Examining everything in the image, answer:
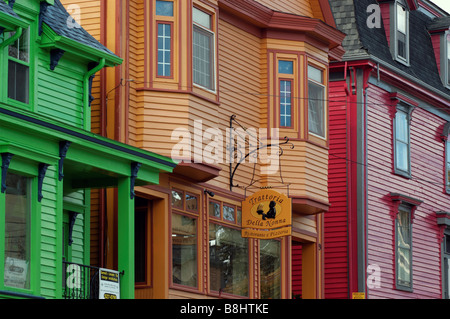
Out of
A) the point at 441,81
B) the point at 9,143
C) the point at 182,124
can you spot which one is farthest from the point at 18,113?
the point at 441,81

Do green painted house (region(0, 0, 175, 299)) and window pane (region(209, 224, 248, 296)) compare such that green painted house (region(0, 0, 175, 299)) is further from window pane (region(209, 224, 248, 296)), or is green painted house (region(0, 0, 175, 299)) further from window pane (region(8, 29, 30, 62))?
window pane (region(209, 224, 248, 296))

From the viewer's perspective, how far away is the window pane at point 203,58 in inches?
971

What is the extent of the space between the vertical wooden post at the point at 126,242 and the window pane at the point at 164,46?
3.60m

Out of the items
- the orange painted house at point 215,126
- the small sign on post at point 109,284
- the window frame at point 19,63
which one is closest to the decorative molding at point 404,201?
the orange painted house at point 215,126

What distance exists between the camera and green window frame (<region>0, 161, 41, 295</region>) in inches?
733

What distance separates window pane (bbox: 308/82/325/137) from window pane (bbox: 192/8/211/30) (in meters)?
4.11

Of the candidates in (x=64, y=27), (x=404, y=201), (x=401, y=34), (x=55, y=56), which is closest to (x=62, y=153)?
(x=55, y=56)

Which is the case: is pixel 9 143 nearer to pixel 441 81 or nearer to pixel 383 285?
pixel 383 285

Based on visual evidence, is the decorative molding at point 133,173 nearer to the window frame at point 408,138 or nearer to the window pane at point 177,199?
the window pane at point 177,199

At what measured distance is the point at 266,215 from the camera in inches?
1011

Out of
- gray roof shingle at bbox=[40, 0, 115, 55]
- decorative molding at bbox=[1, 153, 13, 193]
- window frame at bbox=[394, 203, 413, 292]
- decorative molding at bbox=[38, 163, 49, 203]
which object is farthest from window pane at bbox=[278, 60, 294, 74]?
decorative molding at bbox=[1, 153, 13, 193]

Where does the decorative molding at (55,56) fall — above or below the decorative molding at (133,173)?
above

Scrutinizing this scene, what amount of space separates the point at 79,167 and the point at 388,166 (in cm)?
Result: 1419
